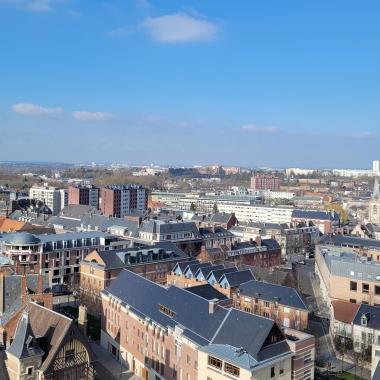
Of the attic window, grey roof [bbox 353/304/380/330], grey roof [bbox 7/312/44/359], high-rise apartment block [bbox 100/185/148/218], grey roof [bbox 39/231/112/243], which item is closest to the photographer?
grey roof [bbox 7/312/44/359]

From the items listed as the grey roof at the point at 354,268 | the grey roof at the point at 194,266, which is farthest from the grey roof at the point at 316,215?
the grey roof at the point at 194,266

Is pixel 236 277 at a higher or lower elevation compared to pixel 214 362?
higher

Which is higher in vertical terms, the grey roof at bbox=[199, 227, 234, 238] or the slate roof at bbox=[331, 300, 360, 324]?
the grey roof at bbox=[199, 227, 234, 238]

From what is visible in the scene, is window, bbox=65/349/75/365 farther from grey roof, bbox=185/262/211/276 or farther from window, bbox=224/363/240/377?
grey roof, bbox=185/262/211/276

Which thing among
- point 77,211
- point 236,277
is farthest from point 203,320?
point 77,211

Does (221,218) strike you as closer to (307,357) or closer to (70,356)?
(307,357)

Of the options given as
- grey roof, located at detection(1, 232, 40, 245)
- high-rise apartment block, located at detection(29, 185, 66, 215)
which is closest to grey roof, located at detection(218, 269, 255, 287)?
grey roof, located at detection(1, 232, 40, 245)

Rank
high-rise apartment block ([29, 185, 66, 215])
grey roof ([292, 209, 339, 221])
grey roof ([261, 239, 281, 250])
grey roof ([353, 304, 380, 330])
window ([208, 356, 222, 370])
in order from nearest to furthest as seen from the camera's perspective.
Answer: window ([208, 356, 222, 370])
grey roof ([353, 304, 380, 330])
grey roof ([261, 239, 281, 250])
grey roof ([292, 209, 339, 221])
high-rise apartment block ([29, 185, 66, 215])
